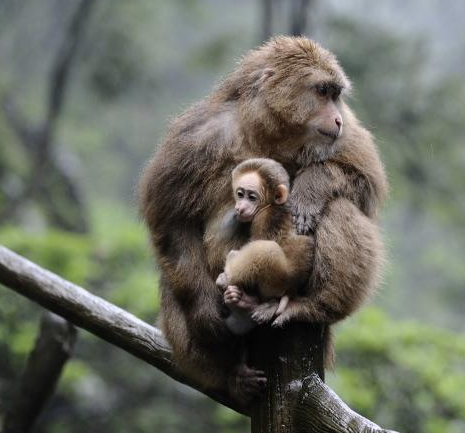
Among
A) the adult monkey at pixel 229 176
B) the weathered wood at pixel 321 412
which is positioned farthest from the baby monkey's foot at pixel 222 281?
the weathered wood at pixel 321 412

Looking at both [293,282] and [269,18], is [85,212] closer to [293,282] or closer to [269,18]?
Answer: [269,18]

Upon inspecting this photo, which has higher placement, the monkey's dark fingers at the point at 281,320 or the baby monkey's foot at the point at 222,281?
the baby monkey's foot at the point at 222,281

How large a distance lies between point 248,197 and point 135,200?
0.93 metres

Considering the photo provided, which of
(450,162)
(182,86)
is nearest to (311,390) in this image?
(450,162)

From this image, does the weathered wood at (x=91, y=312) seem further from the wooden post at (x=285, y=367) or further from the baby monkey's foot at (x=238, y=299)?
the baby monkey's foot at (x=238, y=299)

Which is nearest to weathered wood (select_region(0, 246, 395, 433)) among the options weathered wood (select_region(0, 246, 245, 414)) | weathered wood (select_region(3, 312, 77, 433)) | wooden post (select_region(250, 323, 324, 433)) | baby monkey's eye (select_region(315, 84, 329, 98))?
wooden post (select_region(250, 323, 324, 433))

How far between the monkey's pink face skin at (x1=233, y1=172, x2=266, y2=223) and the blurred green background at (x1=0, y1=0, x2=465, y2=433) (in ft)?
3.11

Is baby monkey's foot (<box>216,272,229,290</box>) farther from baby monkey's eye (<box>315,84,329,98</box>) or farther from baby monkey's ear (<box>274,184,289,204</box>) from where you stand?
baby monkey's eye (<box>315,84,329,98</box>)

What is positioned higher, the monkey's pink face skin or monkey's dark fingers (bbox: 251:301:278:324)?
the monkey's pink face skin

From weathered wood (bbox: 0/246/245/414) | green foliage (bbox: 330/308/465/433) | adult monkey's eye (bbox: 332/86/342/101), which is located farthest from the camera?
green foliage (bbox: 330/308/465/433)

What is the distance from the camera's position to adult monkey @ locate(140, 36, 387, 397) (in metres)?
3.29

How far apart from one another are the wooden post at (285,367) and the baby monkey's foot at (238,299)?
0.49 feet

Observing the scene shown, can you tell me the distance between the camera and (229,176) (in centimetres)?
344

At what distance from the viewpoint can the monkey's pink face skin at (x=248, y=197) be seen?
10.3 ft
